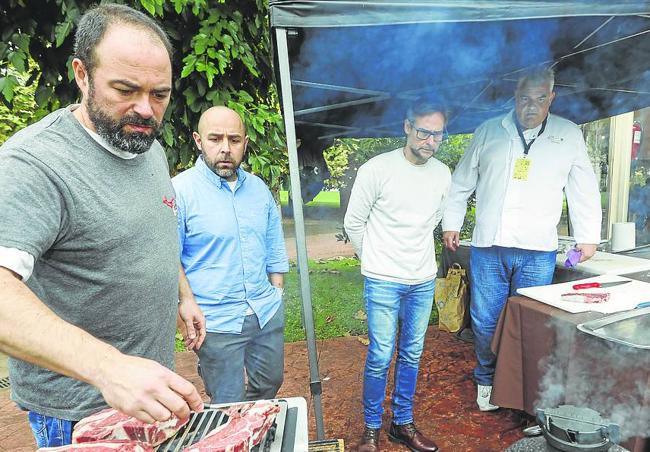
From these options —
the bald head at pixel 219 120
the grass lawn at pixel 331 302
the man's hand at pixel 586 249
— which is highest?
the bald head at pixel 219 120

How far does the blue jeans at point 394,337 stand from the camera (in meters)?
2.89

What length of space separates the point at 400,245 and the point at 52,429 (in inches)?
80.5

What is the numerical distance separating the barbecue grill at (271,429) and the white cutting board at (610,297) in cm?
176

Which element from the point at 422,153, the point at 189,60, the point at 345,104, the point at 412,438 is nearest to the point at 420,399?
the point at 412,438

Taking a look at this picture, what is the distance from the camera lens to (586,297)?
260 centimetres

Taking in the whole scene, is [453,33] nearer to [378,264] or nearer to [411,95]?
[411,95]

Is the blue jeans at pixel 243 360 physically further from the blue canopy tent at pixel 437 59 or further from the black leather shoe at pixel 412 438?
the black leather shoe at pixel 412 438

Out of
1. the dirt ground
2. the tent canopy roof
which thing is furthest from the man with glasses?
the tent canopy roof

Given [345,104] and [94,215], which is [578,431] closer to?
[94,215]

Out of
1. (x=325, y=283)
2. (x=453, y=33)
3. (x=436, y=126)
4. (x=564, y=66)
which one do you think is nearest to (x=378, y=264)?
(x=436, y=126)

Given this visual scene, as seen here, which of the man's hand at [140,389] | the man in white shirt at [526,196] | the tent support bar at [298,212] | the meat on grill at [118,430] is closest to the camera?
the man's hand at [140,389]

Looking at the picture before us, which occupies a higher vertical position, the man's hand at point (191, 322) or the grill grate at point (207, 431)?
A: the man's hand at point (191, 322)

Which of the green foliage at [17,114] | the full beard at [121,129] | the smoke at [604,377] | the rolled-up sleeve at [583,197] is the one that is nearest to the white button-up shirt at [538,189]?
the rolled-up sleeve at [583,197]

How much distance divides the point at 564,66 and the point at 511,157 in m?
1.31
